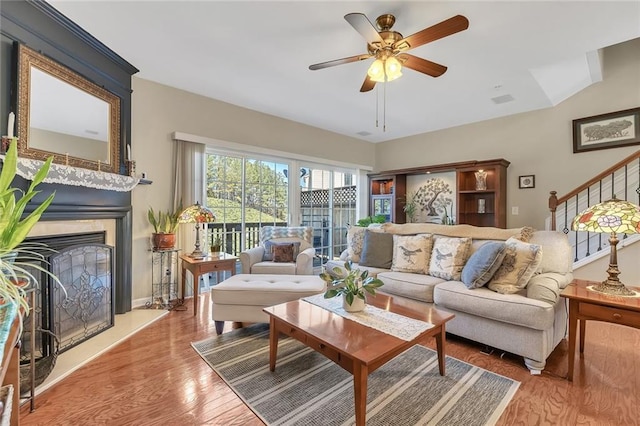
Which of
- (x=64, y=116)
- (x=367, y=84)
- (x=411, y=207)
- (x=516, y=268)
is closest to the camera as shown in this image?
(x=516, y=268)

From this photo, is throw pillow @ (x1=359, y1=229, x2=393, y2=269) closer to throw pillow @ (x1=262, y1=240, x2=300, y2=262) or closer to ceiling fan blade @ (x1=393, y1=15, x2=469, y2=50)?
throw pillow @ (x1=262, y1=240, x2=300, y2=262)

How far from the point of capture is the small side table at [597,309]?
1697 mm

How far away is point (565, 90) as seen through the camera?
3.72m

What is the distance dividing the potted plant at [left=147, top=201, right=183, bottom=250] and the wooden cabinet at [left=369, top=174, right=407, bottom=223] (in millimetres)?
3660

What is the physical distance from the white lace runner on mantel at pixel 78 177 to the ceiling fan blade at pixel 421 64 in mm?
2758

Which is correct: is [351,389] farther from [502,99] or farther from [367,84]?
[502,99]

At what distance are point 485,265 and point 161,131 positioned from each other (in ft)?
12.2

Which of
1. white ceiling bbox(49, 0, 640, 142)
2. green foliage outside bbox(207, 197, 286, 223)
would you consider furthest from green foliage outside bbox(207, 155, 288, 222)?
white ceiling bbox(49, 0, 640, 142)

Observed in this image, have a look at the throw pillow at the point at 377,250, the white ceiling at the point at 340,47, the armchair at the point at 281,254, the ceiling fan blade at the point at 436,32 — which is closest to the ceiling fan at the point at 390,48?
the ceiling fan blade at the point at 436,32

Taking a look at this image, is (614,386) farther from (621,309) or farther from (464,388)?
(464,388)

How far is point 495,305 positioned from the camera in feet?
7.14

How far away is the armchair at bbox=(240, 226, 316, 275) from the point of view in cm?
339

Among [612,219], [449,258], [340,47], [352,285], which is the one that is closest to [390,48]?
[340,47]

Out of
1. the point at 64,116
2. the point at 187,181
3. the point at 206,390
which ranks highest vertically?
the point at 64,116
